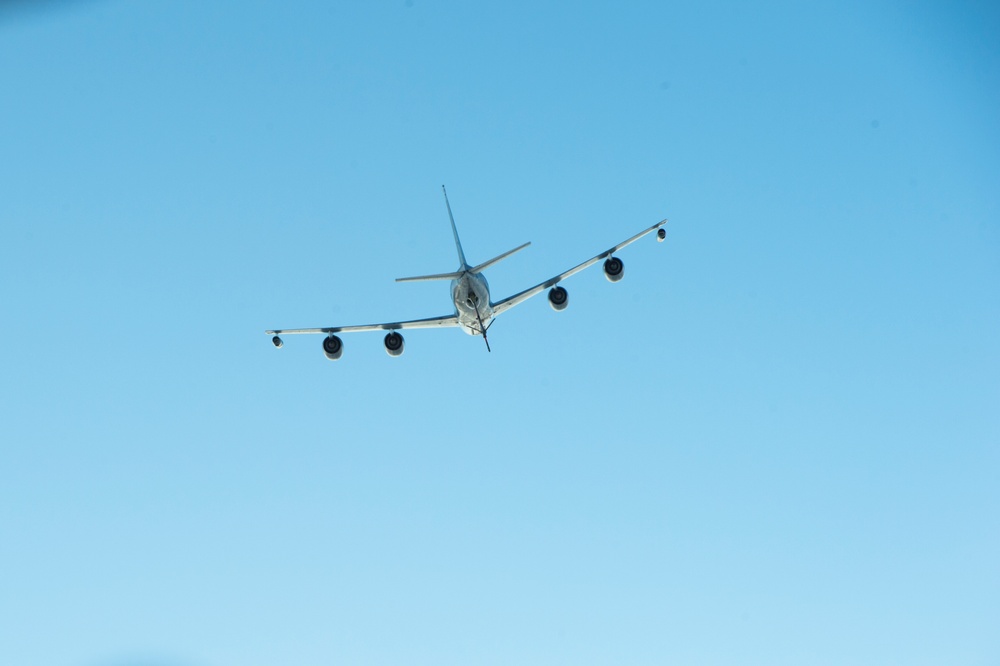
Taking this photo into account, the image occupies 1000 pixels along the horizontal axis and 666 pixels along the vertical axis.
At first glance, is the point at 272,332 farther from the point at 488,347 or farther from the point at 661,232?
the point at 661,232

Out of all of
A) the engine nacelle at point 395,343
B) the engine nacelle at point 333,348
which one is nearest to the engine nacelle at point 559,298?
the engine nacelle at point 395,343

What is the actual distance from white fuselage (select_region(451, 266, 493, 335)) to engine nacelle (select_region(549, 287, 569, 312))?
378 centimetres

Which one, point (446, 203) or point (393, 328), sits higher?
point (446, 203)

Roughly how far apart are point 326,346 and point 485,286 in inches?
421

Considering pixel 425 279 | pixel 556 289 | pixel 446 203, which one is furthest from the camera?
pixel 446 203

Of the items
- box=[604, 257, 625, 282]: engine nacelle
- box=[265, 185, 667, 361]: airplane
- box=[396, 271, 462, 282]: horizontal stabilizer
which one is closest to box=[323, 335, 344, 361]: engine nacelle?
box=[265, 185, 667, 361]: airplane

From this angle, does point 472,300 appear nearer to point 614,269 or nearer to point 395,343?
point 395,343

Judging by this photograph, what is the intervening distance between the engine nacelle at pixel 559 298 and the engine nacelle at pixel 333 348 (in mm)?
13221

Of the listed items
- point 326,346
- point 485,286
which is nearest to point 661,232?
point 485,286

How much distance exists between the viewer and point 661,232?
157 feet

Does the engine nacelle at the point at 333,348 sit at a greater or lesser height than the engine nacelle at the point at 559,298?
greater

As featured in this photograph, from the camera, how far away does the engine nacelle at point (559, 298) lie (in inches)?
1977

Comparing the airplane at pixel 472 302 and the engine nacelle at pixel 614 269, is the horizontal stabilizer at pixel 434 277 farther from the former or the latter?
the engine nacelle at pixel 614 269

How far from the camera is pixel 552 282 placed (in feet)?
165
